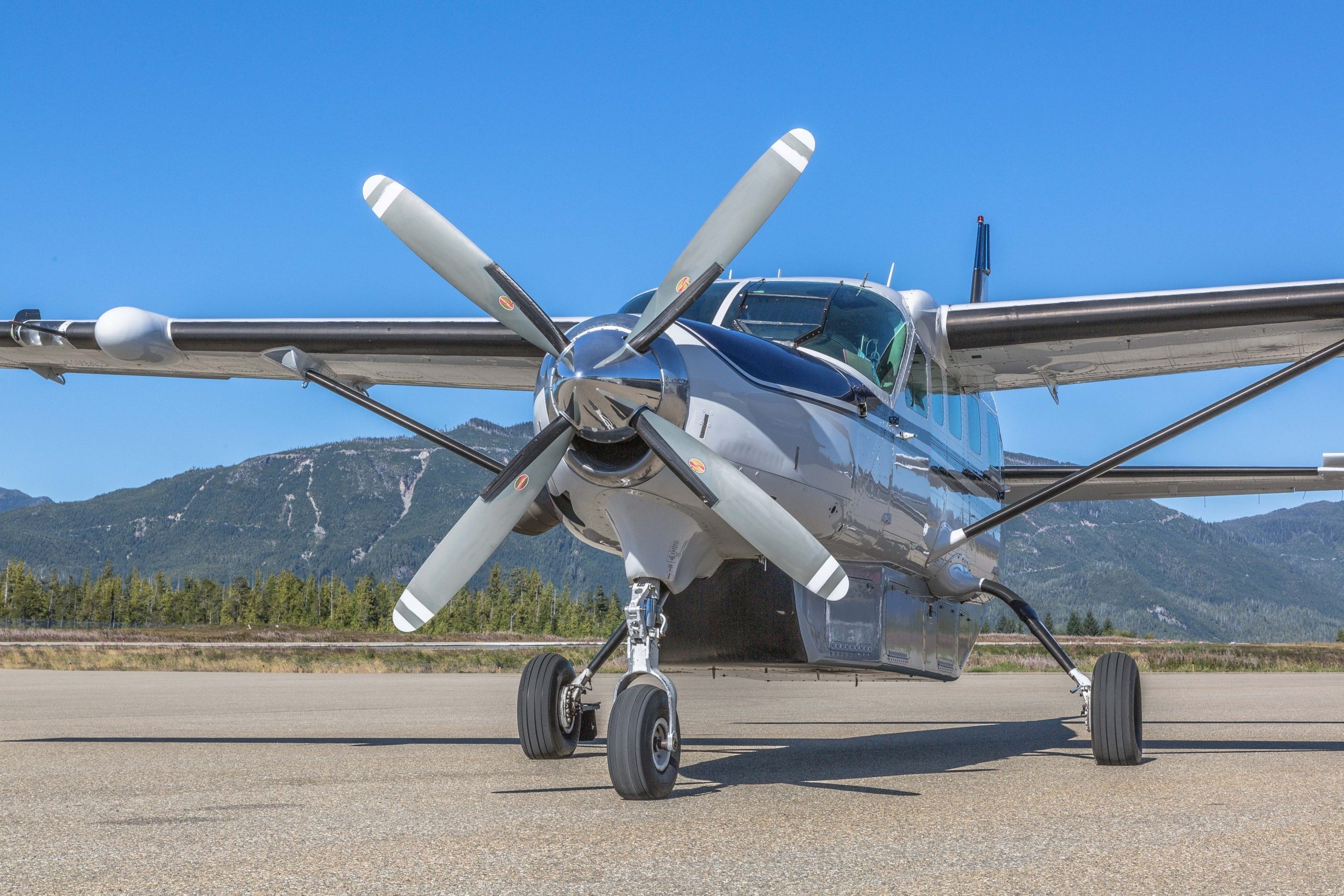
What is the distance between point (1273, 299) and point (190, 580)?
160 m

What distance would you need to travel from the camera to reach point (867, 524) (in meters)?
8.66

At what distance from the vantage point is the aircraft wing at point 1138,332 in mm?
10016

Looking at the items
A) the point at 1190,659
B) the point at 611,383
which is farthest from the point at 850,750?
the point at 1190,659

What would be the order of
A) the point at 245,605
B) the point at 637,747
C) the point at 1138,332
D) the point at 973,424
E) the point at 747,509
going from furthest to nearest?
the point at 245,605
the point at 973,424
the point at 1138,332
the point at 747,509
the point at 637,747

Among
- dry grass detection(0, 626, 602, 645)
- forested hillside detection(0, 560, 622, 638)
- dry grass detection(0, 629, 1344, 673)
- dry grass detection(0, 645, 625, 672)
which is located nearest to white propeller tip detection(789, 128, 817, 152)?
dry grass detection(0, 629, 1344, 673)

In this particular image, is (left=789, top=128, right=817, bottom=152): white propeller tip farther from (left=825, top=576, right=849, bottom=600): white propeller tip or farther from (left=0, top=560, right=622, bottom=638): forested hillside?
(left=0, top=560, right=622, bottom=638): forested hillside

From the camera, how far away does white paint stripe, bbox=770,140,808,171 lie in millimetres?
7828

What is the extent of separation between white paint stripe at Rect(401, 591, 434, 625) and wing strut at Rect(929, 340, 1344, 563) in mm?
4450

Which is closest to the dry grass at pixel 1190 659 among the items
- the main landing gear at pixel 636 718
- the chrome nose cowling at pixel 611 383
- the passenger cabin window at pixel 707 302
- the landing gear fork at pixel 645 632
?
the main landing gear at pixel 636 718

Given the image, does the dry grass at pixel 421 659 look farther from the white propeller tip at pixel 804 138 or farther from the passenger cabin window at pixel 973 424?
the white propeller tip at pixel 804 138

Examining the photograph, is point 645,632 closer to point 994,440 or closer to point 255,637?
point 994,440

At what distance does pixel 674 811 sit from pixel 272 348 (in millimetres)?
7331

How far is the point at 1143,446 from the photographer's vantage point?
9.97 m

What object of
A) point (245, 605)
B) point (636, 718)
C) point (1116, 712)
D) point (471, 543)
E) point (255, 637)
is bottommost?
point (255, 637)
